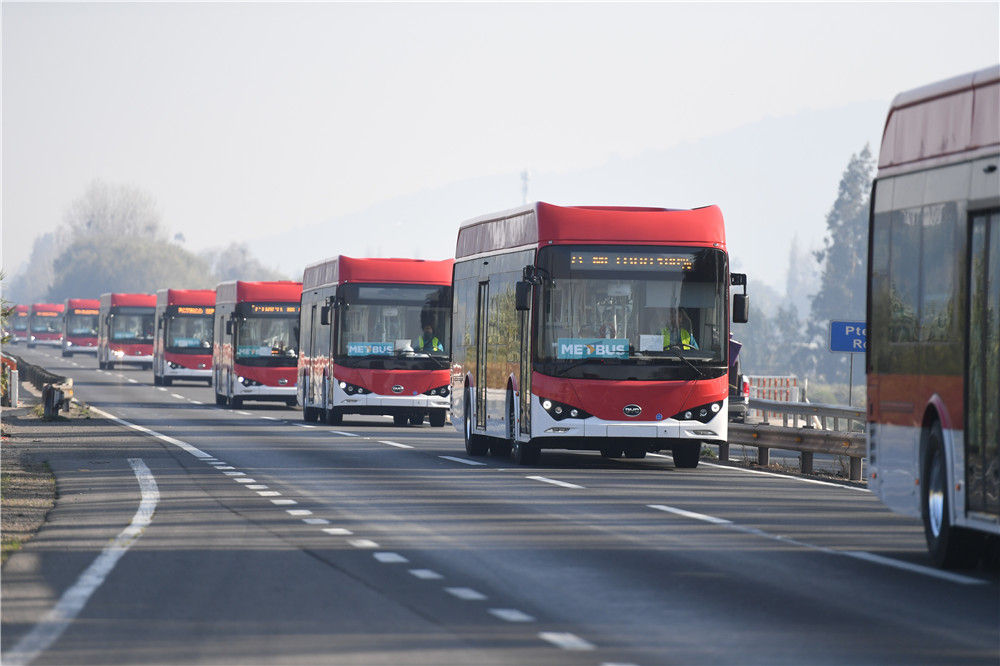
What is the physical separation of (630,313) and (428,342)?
14.3 m

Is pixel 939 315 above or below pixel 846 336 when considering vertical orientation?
below

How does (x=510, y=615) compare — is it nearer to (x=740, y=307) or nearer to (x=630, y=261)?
(x=740, y=307)

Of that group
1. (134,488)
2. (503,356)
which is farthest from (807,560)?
(503,356)

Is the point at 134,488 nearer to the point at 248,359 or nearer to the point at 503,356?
the point at 503,356

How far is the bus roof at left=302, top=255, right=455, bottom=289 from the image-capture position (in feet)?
125

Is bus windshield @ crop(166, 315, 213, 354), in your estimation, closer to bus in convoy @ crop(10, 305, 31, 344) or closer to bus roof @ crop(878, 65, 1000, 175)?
bus roof @ crop(878, 65, 1000, 175)

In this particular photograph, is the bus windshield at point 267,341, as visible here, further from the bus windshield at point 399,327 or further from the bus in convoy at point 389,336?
the bus windshield at point 399,327

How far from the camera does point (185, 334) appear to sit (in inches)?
2712

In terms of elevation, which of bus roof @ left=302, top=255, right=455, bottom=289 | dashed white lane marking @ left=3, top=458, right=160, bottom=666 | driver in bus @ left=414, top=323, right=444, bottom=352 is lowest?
dashed white lane marking @ left=3, top=458, right=160, bottom=666

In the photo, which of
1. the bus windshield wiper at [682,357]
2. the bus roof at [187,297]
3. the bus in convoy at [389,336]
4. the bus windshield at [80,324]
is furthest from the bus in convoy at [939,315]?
Answer: the bus windshield at [80,324]

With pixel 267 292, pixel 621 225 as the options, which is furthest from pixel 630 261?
pixel 267 292

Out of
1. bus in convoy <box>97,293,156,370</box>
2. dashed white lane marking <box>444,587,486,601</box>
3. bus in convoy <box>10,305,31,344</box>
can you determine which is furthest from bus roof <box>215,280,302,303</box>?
bus in convoy <box>10,305,31,344</box>

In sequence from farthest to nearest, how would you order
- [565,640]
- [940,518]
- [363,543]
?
[363,543], [940,518], [565,640]

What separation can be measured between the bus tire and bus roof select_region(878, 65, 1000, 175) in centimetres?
2474
